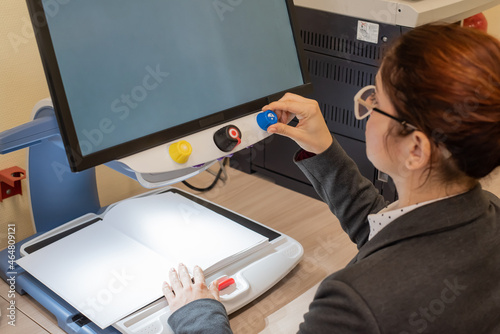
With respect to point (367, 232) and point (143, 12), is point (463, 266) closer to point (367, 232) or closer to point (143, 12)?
point (367, 232)

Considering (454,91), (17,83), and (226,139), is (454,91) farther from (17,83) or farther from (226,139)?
(17,83)

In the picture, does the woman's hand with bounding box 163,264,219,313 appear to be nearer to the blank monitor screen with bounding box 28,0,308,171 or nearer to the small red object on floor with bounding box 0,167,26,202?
the blank monitor screen with bounding box 28,0,308,171

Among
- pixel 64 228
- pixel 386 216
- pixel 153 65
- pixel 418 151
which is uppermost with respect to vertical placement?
pixel 153 65

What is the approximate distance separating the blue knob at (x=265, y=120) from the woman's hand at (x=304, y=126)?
0.04ft

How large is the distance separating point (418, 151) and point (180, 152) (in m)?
0.39

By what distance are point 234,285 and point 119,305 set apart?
20cm

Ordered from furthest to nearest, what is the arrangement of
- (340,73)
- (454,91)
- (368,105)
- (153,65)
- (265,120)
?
(340,73), (265,120), (153,65), (368,105), (454,91)

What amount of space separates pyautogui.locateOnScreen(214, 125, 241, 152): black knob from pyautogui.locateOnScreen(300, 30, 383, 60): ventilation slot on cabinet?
37 cm

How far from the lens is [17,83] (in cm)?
117

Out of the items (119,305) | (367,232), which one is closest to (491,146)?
(367,232)

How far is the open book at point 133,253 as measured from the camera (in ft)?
3.16

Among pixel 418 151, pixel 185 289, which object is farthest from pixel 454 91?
pixel 185 289

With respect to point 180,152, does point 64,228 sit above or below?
below

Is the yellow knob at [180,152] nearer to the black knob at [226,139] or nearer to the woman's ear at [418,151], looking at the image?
the black knob at [226,139]
